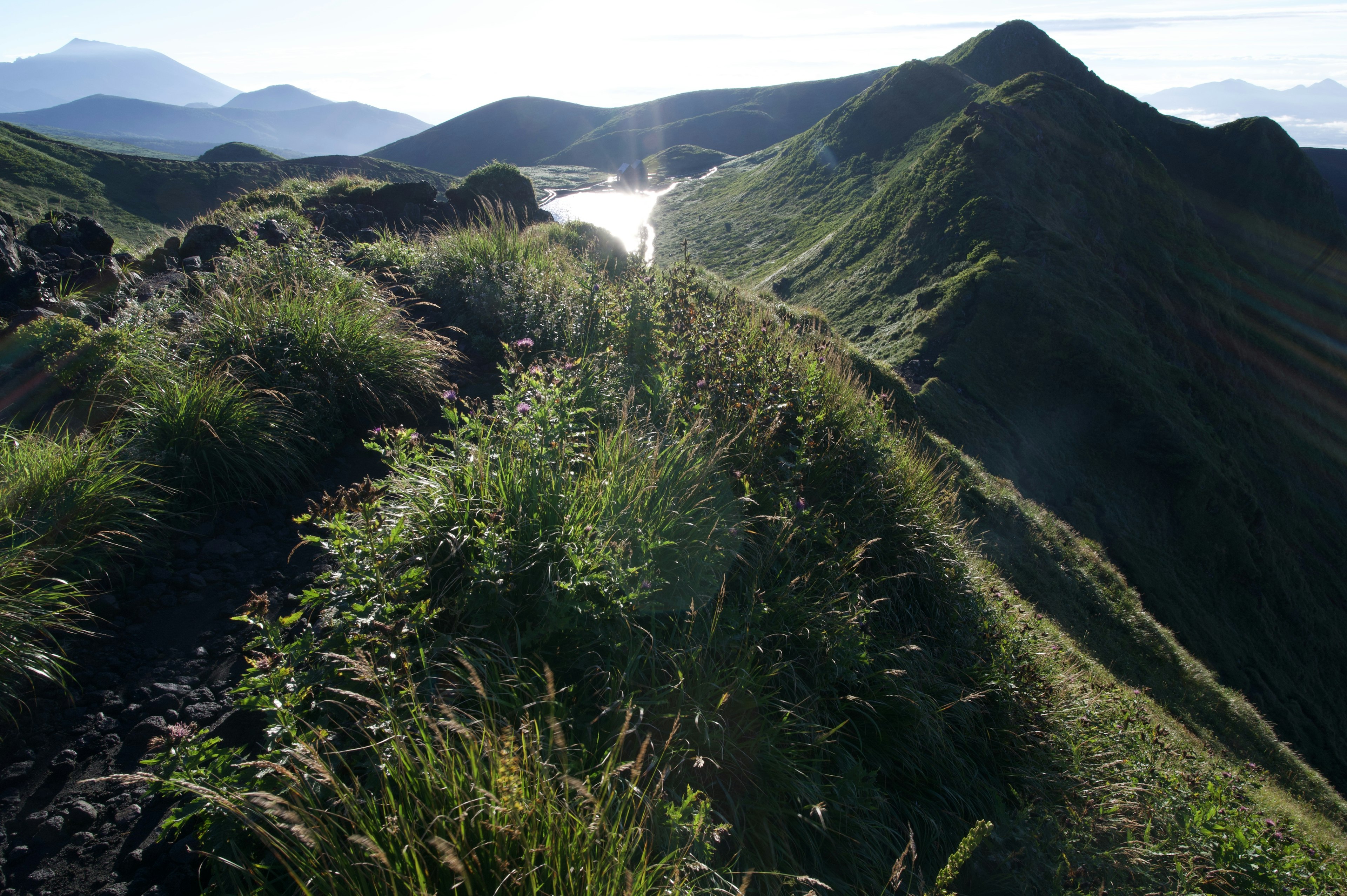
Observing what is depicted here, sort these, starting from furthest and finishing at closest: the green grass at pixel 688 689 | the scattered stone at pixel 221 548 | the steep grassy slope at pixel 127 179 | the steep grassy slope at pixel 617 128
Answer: the steep grassy slope at pixel 617 128, the steep grassy slope at pixel 127 179, the scattered stone at pixel 221 548, the green grass at pixel 688 689

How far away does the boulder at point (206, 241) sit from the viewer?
8.39 m

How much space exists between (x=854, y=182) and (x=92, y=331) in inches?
1536

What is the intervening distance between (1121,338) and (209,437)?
2605 cm

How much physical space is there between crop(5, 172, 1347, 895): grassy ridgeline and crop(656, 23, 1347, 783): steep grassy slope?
1213 cm

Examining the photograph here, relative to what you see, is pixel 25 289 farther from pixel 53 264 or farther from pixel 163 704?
pixel 163 704

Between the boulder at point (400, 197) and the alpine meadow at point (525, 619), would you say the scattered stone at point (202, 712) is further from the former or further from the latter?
the boulder at point (400, 197)

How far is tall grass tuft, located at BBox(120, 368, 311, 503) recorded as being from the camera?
3803 mm

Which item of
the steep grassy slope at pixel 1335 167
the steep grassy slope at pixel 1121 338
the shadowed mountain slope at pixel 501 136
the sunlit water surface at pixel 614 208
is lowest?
the steep grassy slope at pixel 1121 338

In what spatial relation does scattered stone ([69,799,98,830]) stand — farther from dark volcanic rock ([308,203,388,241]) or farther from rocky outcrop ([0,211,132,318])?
dark volcanic rock ([308,203,388,241])

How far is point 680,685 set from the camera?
2578mm

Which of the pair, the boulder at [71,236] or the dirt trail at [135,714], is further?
the boulder at [71,236]

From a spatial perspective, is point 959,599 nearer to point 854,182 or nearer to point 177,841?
point 177,841

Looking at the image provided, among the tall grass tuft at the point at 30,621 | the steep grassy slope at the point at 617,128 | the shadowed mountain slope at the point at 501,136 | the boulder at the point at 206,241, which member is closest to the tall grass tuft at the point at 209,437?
the tall grass tuft at the point at 30,621

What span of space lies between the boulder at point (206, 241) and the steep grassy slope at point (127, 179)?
3936cm
